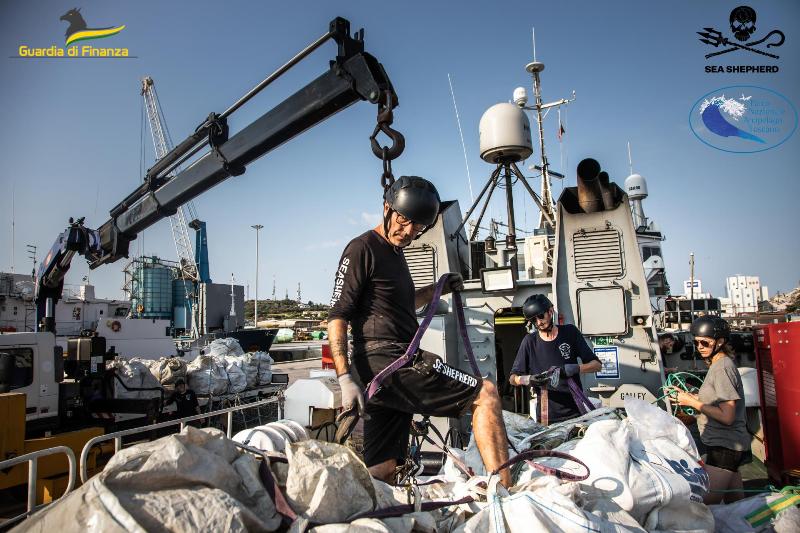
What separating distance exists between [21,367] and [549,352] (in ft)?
21.8

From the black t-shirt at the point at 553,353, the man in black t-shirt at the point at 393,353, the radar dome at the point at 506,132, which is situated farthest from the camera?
the radar dome at the point at 506,132

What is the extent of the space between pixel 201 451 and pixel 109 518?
0.38 m

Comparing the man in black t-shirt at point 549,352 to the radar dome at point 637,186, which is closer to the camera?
the man in black t-shirt at point 549,352

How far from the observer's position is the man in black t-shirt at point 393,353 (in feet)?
8.35

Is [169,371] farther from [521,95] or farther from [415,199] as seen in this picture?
[521,95]

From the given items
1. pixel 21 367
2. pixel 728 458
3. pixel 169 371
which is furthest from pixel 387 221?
pixel 169 371

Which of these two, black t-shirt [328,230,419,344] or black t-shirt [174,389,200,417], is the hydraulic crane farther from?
black t-shirt [174,389,200,417]

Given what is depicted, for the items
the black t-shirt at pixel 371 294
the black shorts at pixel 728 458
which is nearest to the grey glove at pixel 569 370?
the black shorts at pixel 728 458

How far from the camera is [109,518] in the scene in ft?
4.47

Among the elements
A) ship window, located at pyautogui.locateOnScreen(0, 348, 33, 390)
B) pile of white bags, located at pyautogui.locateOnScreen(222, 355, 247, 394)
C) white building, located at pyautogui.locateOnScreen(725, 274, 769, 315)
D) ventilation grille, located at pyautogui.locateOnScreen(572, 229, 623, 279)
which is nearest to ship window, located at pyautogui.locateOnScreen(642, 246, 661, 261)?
ventilation grille, located at pyautogui.locateOnScreen(572, 229, 623, 279)

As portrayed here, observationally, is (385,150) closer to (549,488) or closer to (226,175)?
(549,488)

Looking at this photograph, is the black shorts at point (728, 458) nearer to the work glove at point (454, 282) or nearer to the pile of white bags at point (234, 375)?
the work glove at point (454, 282)

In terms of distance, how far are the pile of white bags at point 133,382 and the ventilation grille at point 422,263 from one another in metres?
4.93

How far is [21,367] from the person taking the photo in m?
6.42
